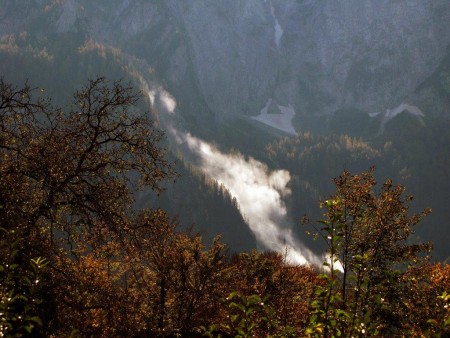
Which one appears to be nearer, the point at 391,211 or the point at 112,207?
the point at 112,207

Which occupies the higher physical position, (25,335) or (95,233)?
(95,233)

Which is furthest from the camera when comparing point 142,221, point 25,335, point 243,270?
point 243,270

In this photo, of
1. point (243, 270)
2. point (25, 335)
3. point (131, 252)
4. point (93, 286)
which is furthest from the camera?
point (243, 270)

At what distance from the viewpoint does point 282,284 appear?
4447cm

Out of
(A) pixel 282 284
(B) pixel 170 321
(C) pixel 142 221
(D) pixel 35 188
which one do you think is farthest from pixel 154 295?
(A) pixel 282 284

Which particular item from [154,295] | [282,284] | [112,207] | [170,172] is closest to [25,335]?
[112,207]

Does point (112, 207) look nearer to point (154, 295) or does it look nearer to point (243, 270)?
point (154, 295)

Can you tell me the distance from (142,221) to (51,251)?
12.1 feet

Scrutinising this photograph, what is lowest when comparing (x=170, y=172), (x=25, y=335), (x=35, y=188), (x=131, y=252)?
(x=25, y=335)

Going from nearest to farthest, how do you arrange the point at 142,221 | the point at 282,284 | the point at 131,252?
the point at 131,252 → the point at 142,221 → the point at 282,284

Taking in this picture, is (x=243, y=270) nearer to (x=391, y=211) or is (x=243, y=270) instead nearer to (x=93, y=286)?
(x=391, y=211)

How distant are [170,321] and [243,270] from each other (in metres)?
22.8

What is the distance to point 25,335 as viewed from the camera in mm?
12188

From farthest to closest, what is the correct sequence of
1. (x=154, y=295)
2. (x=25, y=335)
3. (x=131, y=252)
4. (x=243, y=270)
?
(x=243, y=270)
(x=154, y=295)
(x=131, y=252)
(x=25, y=335)
